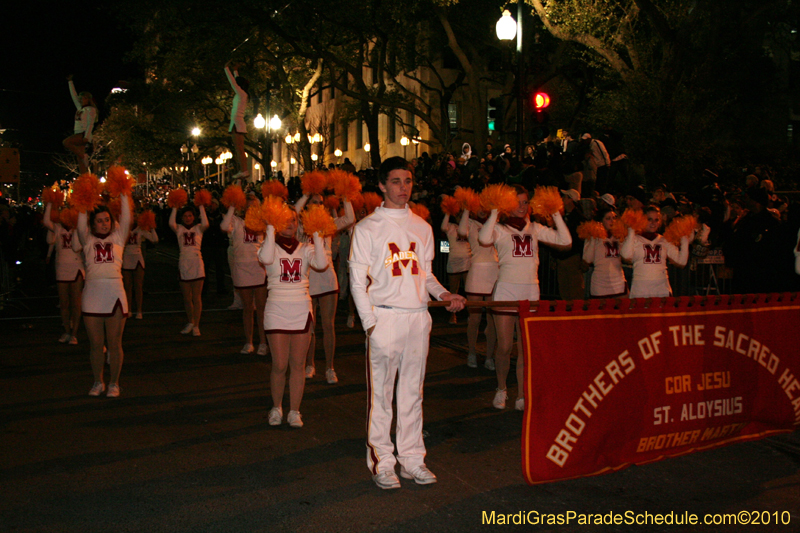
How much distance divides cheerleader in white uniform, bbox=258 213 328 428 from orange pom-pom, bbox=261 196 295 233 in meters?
0.09

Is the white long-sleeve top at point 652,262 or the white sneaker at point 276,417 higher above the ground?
the white long-sleeve top at point 652,262

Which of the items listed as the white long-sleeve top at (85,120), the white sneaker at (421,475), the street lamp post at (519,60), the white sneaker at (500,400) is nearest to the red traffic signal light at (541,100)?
the street lamp post at (519,60)

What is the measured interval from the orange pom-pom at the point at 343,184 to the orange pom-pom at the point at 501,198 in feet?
6.50

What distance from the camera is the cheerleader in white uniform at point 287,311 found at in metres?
6.59

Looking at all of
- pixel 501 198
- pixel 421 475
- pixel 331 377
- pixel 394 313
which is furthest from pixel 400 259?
pixel 331 377

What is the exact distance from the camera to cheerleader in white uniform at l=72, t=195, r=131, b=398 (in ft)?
24.8

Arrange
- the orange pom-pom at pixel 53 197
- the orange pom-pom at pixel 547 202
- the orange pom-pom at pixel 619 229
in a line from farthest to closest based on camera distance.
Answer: the orange pom-pom at pixel 53 197, the orange pom-pom at pixel 619 229, the orange pom-pom at pixel 547 202

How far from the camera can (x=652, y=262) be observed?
796cm

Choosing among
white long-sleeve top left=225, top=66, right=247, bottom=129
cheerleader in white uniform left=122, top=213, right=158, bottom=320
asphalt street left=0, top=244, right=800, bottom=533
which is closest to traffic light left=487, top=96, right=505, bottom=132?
white long-sleeve top left=225, top=66, right=247, bottom=129

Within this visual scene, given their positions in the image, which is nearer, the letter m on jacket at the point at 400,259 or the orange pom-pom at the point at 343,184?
the letter m on jacket at the point at 400,259

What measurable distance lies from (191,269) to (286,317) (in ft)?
17.6

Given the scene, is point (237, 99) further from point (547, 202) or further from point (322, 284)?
point (547, 202)

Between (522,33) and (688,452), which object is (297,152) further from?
(688,452)

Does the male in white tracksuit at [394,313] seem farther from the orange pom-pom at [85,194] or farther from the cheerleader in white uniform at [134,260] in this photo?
the cheerleader in white uniform at [134,260]
